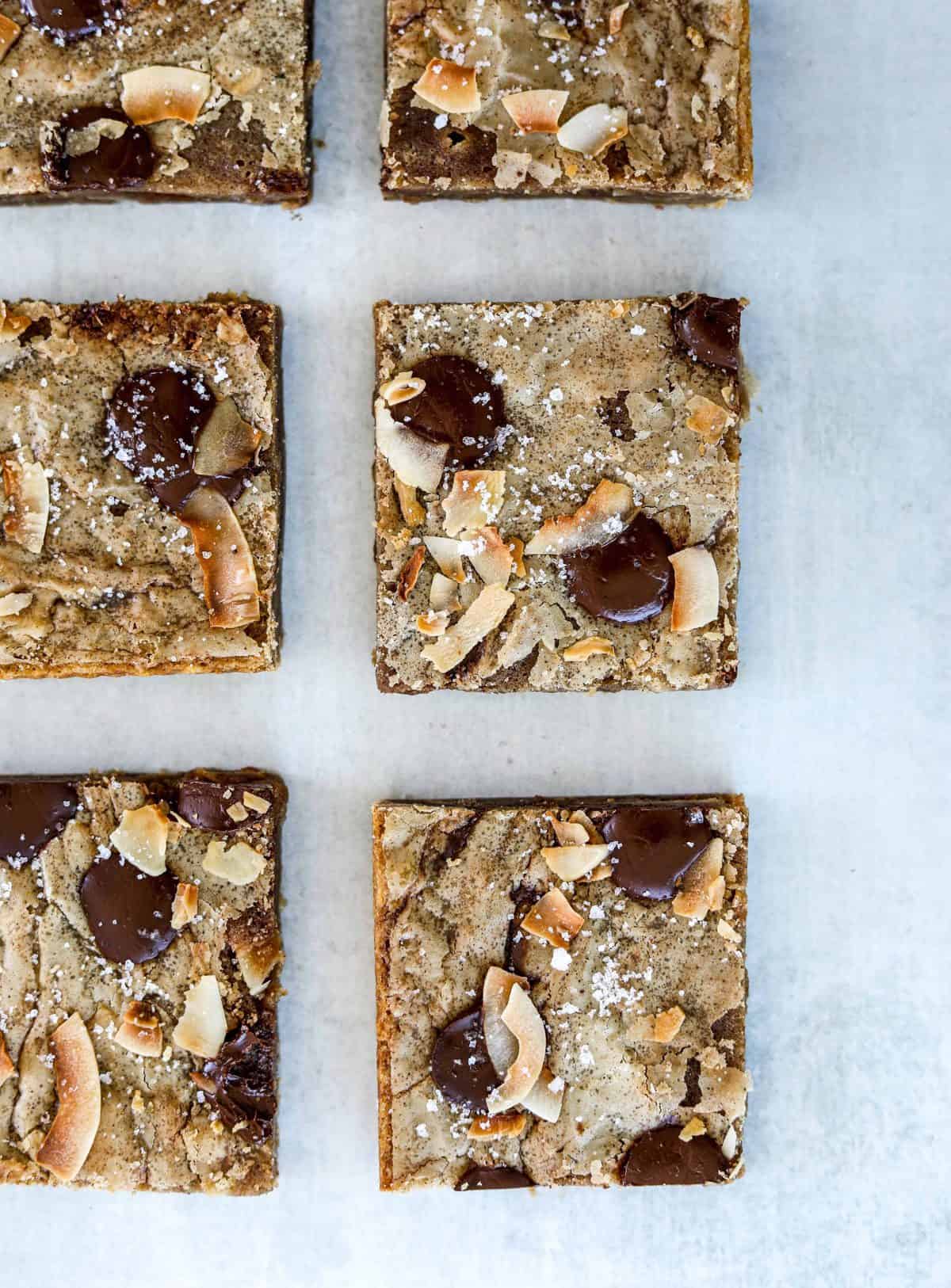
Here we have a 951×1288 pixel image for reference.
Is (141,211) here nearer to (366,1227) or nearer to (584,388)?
(584,388)

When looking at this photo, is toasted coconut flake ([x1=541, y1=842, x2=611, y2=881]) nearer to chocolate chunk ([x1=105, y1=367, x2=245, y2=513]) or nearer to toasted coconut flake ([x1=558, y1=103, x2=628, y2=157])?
chocolate chunk ([x1=105, y1=367, x2=245, y2=513])

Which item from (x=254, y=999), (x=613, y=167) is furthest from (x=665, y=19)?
(x=254, y=999)

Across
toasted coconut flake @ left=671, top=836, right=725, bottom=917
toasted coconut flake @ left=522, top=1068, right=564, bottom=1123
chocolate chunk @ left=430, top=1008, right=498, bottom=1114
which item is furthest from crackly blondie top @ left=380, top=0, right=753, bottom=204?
toasted coconut flake @ left=522, top=1068, right=564, bottom=1123

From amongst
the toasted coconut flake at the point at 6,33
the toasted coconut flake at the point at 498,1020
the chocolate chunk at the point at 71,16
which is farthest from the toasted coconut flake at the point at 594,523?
the toasted coconut flake at the point at 6,33

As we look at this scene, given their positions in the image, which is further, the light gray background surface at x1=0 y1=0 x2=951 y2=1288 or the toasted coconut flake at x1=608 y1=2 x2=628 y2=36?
the light gray background surface at x1=0 y1=0 x2=951 y2=1288

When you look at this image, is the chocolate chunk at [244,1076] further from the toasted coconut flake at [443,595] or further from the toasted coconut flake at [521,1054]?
the toasted coconut flake at [443,595]

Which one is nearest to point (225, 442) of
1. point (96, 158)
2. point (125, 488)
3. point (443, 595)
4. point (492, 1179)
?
point (125, 488)
